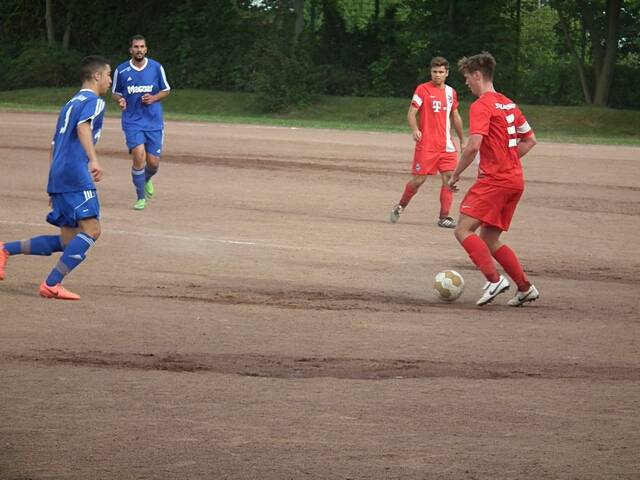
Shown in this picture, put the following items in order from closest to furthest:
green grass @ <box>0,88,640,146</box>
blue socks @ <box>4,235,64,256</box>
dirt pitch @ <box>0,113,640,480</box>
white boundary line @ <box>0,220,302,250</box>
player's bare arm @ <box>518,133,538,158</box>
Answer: dirt pitch @ <box>0,113,640,480</box>
blue socks @ <box>4,235,64,256</box>
player's bare arm @ <box>518,133,538,158</box>
white boundary line @ <box>0,220,302,250</box>
green grass @ <box>0,88,640,146</box>

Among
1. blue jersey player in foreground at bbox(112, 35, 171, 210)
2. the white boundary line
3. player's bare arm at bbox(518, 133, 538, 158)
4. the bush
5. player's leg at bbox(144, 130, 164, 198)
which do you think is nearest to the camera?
player's bare arm at bbox(518, 133, 538, 158)

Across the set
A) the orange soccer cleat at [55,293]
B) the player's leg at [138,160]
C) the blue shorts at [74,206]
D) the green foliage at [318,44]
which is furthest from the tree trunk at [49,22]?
the orange soccer cleat at [55,293]

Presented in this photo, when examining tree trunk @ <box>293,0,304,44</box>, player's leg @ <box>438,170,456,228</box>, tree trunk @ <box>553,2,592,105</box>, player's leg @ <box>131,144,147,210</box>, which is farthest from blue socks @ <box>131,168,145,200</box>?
tree trunk @ <box>293,0,304,44</box>

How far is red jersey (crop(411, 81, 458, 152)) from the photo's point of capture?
54.0ft

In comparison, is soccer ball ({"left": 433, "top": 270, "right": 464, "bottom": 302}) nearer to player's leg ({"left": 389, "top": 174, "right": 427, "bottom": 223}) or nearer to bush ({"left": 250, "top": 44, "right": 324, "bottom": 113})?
player's leg ({"left": 389, "top": 174, "right": 427, "bottom": 223})

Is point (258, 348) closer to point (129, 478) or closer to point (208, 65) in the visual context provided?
point (129, 478)

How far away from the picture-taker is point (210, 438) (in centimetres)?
639

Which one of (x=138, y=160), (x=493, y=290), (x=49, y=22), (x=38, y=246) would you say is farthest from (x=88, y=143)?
(x=49, y=22)

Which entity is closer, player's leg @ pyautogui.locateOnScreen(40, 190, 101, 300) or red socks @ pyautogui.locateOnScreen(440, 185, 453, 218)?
player's leg @ pyautogui.locateOnScreen(40, 190, 101, 300)

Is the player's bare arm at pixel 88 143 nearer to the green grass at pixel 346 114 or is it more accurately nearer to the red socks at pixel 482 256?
the red socks at pixel 482 256

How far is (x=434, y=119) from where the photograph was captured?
16.5 metres

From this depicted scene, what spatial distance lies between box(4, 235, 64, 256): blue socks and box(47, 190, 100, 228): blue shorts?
0.22m

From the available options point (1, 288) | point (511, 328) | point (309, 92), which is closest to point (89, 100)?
point (1, 288)

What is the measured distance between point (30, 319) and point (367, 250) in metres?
5.16
